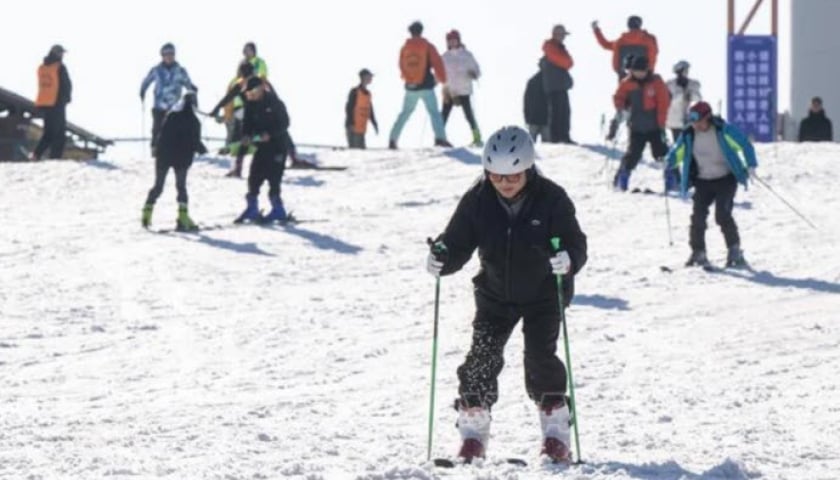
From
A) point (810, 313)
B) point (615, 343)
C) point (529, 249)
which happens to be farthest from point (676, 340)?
point (529, 249)

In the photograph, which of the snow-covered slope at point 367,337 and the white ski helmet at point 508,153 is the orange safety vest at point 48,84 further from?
the white ski helmet at point 508,153

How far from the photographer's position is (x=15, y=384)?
11.8m

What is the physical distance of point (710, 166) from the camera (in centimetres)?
1631

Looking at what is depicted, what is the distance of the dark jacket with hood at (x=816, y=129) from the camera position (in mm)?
27406

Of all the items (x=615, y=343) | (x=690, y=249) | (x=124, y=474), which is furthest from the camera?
(x=690, y=249)

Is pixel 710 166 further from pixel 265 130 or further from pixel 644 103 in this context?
pixel 265 130

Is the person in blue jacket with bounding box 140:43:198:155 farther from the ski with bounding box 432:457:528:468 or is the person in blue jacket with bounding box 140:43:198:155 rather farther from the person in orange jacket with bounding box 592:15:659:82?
the ski with bounding box 432:457:528:468

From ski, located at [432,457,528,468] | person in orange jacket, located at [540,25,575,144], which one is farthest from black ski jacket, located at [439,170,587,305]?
person in orange jacket, located at [540,25,575,144]

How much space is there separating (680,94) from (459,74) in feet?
10.6

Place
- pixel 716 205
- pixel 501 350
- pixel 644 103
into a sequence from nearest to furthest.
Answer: pixel 501 350, pixel 716 205, pixel 644 103

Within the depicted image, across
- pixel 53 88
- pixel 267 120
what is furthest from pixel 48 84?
pixel 267 120

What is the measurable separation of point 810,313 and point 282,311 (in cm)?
385

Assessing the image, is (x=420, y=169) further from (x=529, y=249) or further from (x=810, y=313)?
(x=529, y=249)

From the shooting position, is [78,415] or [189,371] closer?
[78,415]
